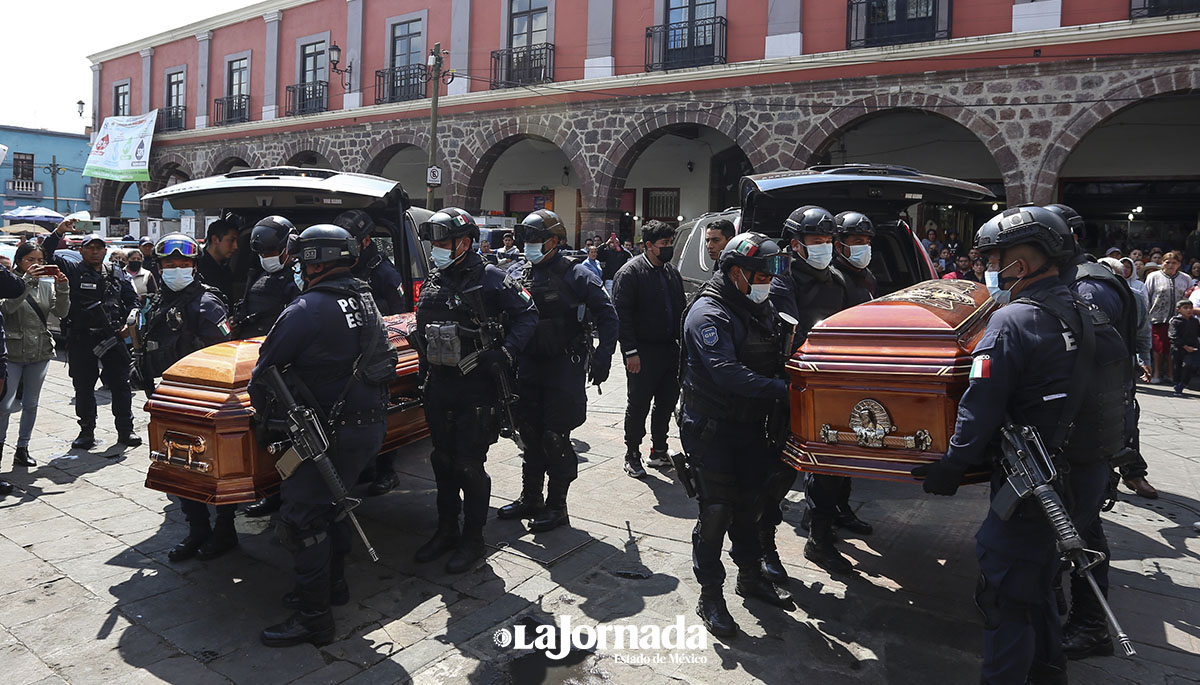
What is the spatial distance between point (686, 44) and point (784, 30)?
7.20 ft

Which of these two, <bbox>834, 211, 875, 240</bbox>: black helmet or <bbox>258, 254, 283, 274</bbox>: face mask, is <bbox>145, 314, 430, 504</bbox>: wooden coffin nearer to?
<bbox>258, 254, 283, 274</bbox>: face mask

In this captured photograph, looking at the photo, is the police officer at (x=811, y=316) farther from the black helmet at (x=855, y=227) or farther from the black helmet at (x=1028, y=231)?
the black helmet at (x=1028, y=231)

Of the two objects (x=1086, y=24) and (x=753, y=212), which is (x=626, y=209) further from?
(x=753, y=212)

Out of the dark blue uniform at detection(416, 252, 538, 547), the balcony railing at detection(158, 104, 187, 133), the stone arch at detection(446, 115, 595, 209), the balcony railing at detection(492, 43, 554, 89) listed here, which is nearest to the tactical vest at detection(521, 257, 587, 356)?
the dark blue uniform at detection(416, 252, 538, 547)

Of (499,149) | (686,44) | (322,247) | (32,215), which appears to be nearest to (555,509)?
(322,247)

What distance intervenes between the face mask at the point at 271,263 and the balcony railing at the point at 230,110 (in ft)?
72.3

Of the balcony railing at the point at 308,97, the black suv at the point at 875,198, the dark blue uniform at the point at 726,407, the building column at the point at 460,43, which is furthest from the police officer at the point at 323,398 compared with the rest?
the balcony railing at the point at 308,97

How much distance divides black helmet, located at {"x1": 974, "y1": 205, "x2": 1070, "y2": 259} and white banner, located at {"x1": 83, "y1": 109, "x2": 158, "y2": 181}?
2975cm

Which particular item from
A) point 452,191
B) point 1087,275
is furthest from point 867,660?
point 452,191

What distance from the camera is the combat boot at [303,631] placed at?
3.34 metres

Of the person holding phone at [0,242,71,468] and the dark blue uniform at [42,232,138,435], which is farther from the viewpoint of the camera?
the dark blue uniform at [42,232,138,435]

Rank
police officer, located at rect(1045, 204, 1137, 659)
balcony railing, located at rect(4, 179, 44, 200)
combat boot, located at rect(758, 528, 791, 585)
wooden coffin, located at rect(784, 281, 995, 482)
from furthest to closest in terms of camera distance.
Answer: balcony railing, located at rect(4, 179, 44, 200)
combat boot, located at rect(758, 528, 791, 585)
police officer, located at rect(1045, 204, 1137, 659)
wooden coffin, located at rect(784, 281, 995, 482)

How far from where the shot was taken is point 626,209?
67.5ft

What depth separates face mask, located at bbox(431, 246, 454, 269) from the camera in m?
4.24
